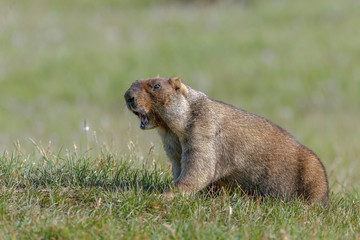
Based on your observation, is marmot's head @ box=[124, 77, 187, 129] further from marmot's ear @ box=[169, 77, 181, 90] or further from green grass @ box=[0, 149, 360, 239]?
green grass @ box=[0, 149, 360, 239]

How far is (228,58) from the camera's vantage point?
16.3m

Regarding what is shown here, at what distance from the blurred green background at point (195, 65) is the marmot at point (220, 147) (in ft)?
17.0

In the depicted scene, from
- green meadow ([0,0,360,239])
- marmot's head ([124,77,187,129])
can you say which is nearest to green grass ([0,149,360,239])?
green meadow ([0,0,360,239])

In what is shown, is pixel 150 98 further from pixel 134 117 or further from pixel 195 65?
pixel 195 65

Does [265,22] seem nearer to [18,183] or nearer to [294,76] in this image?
[294,76]

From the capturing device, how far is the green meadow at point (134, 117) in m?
5.09

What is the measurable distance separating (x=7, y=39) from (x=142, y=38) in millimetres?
3418

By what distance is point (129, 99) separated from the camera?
5680 millimetres

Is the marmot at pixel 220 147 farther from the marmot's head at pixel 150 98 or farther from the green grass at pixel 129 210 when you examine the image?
the green grass at pixel 129 210

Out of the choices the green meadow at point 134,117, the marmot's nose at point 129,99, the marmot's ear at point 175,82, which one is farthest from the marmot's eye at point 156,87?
the green meadow at point 134,117

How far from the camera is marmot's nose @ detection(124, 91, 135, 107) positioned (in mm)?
5668

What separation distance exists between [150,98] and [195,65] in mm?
10360

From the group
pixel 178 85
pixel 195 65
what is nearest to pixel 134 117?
pixel 195 65

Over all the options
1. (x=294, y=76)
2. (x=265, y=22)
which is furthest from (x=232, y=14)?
(x=294, y=76)
